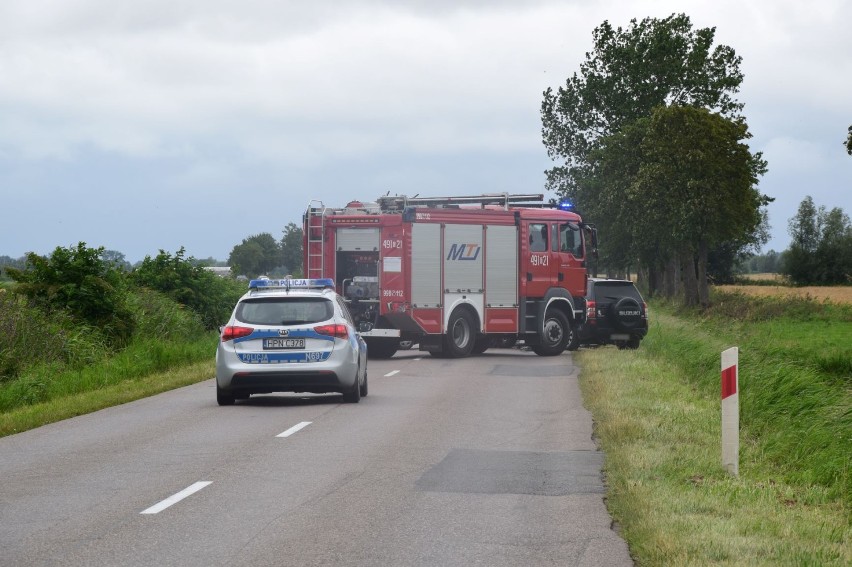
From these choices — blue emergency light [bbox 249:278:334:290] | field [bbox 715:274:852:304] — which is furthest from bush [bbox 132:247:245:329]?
field [bbox 715:274:852:304]

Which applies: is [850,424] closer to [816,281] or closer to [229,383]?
[229,383]

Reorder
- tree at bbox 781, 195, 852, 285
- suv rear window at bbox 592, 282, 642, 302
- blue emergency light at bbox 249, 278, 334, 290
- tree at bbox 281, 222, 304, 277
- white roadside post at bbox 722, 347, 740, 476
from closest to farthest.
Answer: white roadside post at bbox 722, 347, 740, 476, blue emergency light at bbox 249, 278, 334, 290, suv rear window at bbox 592, 282, 642, 302, tree at bbox 781, 195, 852, 285, tree at bbox 281, 222, 304, 277

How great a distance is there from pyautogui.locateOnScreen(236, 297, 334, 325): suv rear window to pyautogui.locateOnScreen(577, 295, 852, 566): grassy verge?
388 cm

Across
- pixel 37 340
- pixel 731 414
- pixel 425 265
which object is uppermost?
pixel 425 265

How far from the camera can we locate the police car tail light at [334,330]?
17219mm

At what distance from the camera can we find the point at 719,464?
35.7 ft

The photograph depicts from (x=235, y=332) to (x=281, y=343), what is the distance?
63 cm

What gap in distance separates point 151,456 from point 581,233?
68.3 feet

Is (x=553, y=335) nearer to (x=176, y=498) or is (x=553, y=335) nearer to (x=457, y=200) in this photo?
(x=457, y=200)

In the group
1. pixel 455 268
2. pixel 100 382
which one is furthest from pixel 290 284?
pixel 455 268

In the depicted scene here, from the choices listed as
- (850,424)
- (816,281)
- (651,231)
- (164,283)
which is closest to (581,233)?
(164,283)

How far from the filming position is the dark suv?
32344 millimetres

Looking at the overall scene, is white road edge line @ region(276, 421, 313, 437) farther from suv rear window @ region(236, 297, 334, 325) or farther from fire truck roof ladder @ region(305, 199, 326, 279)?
fire truck roof ladder @ region(305, 199, 326, 279)

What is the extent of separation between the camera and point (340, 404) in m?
17.8
